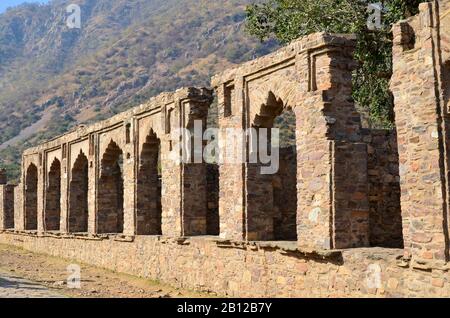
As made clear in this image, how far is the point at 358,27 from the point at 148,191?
23.7 ft

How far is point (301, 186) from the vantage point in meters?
10.3

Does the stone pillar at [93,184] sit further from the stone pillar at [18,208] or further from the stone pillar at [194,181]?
the stone pillar at [18,208]

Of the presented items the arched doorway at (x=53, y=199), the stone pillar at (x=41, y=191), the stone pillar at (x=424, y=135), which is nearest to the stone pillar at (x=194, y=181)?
the stone pillar at (x=424, y=135)

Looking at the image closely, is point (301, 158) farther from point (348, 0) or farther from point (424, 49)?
point (348, 0)

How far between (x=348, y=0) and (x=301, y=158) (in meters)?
8.75

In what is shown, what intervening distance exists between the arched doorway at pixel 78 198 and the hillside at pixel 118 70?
37534mm

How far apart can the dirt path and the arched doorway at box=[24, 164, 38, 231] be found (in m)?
5.79

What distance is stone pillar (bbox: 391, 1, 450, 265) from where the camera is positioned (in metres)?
7.75

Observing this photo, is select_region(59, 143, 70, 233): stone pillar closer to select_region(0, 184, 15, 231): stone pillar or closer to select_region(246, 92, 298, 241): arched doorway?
select_region(0, 184, 15, 231): stone pillar

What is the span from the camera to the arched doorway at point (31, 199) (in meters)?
26.2

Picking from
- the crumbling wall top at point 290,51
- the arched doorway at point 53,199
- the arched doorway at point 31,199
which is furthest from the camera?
the arched doorway at point 31,199

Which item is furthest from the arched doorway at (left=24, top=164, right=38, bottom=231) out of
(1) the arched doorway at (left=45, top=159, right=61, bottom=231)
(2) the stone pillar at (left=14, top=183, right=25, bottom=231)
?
(1) the arched doorway at (left=45, top=159, right=61, bottom=231)

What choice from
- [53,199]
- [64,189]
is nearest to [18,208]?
[53,199]

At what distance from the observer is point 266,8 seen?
61.7 ft
